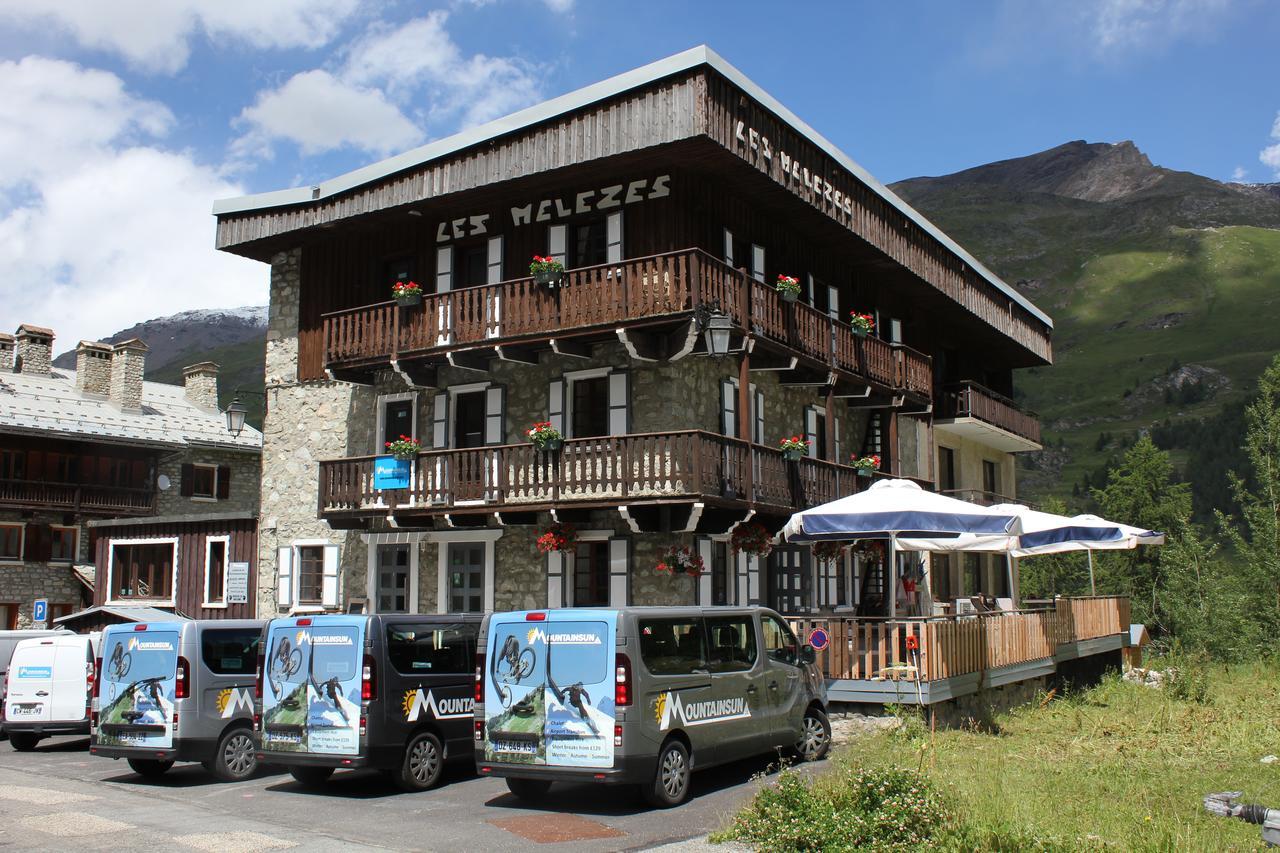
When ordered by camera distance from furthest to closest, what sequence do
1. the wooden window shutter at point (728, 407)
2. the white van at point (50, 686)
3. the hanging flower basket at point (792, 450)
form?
the wooden window shutter at point (728, 407), the hanging flower basket at point (792, 450), the white van at point (50, 686)

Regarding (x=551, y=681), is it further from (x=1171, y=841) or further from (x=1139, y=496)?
(x=1139, y=496)

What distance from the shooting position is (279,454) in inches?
1050

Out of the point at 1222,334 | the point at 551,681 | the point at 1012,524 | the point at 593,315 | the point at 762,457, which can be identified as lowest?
the point at 551,681

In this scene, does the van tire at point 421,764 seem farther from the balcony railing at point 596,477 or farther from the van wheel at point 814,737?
the balcony railing at point 596,477

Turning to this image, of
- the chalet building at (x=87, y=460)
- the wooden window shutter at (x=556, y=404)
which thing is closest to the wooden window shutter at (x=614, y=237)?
the wooden window shutter at (x=556, y=404)

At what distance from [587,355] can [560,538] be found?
3385 mm

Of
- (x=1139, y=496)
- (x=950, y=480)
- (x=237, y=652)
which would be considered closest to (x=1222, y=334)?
(x=1139, y=496)

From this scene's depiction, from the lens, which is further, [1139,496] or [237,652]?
[1139,496]

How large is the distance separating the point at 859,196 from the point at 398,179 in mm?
9428

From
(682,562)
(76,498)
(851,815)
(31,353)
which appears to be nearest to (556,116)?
(682,562)

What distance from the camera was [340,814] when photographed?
39.2 ft

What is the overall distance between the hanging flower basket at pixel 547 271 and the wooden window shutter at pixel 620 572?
466 cm

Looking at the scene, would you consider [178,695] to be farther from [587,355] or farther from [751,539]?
[751,539]

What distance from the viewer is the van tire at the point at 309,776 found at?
13922 millimetres
